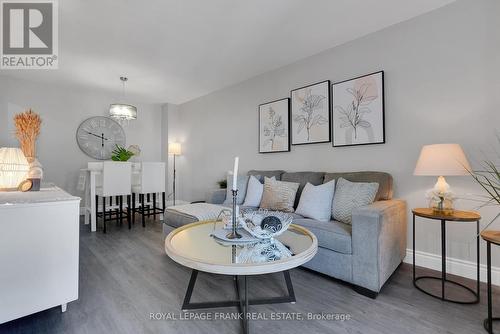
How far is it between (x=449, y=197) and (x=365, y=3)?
1786 millimetres

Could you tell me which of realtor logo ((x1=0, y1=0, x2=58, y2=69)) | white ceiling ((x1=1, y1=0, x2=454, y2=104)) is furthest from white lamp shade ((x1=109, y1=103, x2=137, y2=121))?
realtor logo ((x1=0, y1=0, x2=58, y2=69))

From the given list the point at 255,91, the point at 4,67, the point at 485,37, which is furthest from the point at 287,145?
the point at 4,67

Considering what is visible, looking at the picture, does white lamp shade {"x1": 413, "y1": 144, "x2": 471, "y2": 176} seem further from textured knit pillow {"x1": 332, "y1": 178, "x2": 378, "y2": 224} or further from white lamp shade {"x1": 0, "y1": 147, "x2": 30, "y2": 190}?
white lamp shade {"x1": 0, "y1": 147, "x2": 30, "y2": 190}

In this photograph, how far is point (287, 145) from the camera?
3428 millimetres

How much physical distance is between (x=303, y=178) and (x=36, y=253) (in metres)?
2.44

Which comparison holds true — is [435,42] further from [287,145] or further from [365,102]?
[287,145]

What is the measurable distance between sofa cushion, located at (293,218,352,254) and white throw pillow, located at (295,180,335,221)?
0.42ft

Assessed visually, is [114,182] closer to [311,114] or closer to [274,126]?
[274,126]

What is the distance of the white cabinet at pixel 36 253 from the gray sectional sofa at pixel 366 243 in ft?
5.70

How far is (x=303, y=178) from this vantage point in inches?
115

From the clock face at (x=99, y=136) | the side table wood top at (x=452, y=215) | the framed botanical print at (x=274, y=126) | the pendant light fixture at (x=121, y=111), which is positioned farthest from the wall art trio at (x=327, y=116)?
the clock face at (x=99, y=136)

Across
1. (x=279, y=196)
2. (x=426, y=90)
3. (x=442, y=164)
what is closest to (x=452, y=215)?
(x=442, y=164)

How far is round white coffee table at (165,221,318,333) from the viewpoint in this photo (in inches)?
45.4

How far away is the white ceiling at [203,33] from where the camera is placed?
7.26 feet
